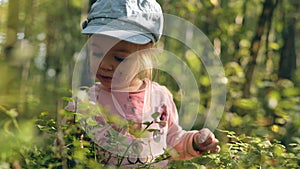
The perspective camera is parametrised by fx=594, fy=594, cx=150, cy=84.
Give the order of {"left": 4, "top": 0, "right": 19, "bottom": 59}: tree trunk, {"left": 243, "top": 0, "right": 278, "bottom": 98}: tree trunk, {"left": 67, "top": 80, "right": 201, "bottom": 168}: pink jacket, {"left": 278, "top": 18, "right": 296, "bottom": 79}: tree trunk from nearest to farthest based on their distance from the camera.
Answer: {"left": 4, "top": 0, "right": 19, "bottom": 59}: tree trunk
{"left": 67, "top": 80, "right": 201, "bottom": 168}: pink jacket
{"left": 243, "top": 0, "right": 278, "bottom": 98}: tree trunk
{"left": 278, "top": 18, "right": 296, "bottom": 79}: tree trunk

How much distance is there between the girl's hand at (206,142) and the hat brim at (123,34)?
38 centimetres

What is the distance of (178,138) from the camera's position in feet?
7.38

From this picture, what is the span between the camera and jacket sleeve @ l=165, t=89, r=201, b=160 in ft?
7.09

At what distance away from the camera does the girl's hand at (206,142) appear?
2.01 metres

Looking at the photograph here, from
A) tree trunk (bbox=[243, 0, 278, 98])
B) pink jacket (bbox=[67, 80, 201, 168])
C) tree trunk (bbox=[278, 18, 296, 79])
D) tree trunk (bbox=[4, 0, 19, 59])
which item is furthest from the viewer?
tree trunk (bbox=[278, 18, 296, 79])

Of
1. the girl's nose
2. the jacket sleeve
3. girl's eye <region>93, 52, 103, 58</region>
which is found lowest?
the jacket sleeve

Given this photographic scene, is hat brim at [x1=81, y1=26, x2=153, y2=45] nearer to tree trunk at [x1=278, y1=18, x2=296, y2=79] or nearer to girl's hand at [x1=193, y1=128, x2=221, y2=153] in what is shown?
girl's hand at [x1=193, y1=128, x2=221, y2=153]

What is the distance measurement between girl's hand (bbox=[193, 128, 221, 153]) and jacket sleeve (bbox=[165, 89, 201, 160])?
4 cm

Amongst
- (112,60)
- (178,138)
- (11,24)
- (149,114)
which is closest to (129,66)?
(112,60)

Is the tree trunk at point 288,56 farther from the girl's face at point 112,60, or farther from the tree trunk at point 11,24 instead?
the tree trunk at point 11,24

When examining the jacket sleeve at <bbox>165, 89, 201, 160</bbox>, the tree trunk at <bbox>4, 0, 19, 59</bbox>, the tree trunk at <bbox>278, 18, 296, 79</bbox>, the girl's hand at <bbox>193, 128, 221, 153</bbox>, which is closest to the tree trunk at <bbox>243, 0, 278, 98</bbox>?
the tree trunk at <bbox>278, 18, 296, 79</bbox>

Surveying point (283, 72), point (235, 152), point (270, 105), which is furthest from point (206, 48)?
point (270, 105)

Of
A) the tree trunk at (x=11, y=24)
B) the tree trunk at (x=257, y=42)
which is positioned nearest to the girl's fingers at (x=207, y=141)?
the tree trunk at (x=11, y=24)

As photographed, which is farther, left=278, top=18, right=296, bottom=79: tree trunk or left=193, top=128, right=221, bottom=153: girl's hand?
left=278, top=18, right=296, bottom=79: tree trunk
